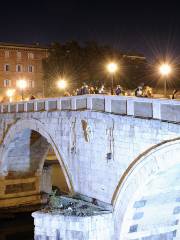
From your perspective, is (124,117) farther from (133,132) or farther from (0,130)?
(0,130)

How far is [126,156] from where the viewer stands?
581 inches

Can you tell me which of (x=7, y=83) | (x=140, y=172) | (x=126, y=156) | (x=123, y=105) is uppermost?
(x=7, y=83)

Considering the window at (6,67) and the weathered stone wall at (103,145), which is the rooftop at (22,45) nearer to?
the window at (6,67)

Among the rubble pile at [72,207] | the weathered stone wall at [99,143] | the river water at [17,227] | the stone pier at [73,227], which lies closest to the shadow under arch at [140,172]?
the weathered stone wall at [99,143]

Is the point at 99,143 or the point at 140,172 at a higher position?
the point at 99,143

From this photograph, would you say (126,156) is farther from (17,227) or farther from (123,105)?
(17,227)

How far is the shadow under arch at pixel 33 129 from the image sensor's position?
18.9 m

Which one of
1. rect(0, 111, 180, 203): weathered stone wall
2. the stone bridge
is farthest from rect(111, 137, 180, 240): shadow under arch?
rect(0, 111, 180, 203): weathered stone wall

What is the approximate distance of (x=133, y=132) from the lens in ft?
47.1

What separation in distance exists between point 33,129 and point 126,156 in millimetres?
10385

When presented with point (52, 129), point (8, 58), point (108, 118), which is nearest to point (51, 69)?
point (8, 58)

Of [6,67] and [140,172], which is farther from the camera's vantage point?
[6,67]

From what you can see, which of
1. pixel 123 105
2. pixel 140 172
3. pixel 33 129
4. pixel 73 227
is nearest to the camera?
pixel 140 172

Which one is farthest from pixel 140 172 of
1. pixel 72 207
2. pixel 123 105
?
pixel 72 207
